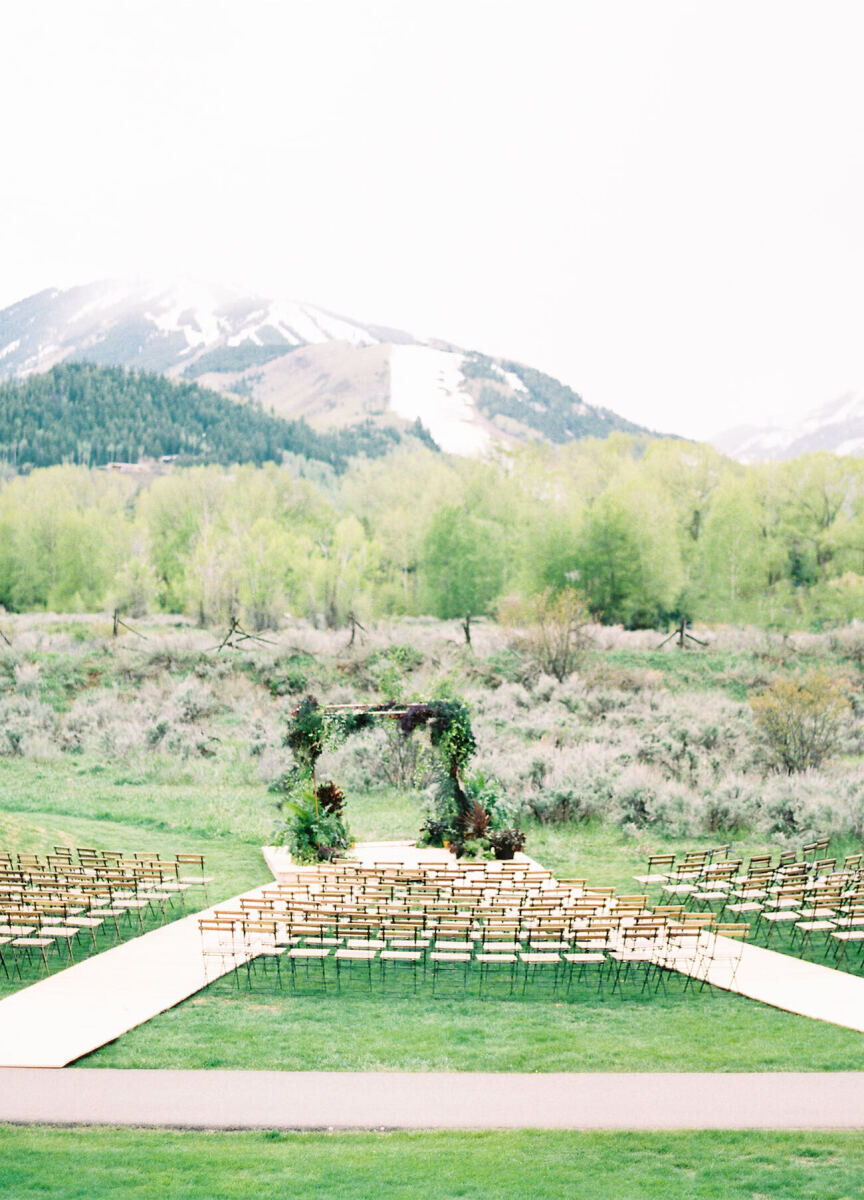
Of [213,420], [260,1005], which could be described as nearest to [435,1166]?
[260,1005]

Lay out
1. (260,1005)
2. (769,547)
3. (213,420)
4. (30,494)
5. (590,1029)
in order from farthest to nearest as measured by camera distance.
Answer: (213,420)
(30,494)
(769,547)
(260,1005)
(590,1029)

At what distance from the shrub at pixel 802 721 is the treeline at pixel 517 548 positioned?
20.2 meters

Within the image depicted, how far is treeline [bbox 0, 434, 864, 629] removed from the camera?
51625 mm

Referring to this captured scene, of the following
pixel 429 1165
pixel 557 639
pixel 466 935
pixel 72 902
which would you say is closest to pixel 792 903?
pixel 466 935

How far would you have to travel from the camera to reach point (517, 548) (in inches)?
2188

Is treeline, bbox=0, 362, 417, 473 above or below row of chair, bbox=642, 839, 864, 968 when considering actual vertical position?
above

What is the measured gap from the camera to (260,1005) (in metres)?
12.1

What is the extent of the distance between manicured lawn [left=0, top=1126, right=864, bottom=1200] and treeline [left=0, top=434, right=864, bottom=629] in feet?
136

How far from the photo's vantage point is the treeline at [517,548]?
51625 mm

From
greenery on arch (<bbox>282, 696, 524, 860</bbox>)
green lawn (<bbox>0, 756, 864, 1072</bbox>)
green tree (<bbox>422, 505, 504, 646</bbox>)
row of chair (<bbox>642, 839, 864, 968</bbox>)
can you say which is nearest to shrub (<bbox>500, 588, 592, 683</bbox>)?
green tree (<bbox>422, 505, 504, 646</bbox>)

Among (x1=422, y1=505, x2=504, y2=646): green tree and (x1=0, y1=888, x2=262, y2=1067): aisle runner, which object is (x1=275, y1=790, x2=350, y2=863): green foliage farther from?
(x1=422, y1=505, x2=504, y2=646): green tree

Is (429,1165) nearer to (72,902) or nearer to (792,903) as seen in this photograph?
(72,902)

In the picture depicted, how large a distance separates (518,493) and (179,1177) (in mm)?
60862

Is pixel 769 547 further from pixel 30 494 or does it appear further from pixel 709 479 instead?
pixel 30 494
